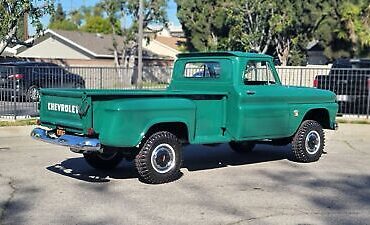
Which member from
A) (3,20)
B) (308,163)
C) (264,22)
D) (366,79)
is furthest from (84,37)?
(308,163)

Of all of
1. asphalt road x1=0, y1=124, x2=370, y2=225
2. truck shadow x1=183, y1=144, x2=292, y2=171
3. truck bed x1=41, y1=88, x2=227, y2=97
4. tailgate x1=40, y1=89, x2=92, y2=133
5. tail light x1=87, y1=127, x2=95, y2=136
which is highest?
truck bed x1=41, y1=88, x2=227, y2=97

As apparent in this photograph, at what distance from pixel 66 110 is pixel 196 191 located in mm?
2125

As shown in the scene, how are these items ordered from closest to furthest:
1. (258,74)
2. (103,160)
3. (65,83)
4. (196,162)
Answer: (103,160), (258,74), (196,162), (65,83)

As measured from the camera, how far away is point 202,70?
9.73 m

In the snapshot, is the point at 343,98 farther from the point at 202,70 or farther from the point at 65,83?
the point at 202,70

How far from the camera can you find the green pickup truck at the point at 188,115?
295 inches

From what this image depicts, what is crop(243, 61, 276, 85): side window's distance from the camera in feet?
30.0

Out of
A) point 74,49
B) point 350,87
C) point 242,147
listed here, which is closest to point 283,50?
point 74,49

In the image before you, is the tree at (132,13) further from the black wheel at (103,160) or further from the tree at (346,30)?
the black wheel at (103,160)

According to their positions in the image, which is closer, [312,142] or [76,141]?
[76,141]

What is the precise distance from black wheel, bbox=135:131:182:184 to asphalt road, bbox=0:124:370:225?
0.49 feet

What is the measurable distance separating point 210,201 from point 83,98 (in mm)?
2146

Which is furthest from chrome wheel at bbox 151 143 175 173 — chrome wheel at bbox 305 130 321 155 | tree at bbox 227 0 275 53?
tree at bbox 227 0 275 53

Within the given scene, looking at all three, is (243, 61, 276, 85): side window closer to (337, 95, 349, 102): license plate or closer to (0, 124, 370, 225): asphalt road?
(0, 124, 370, 225): asphalt road
